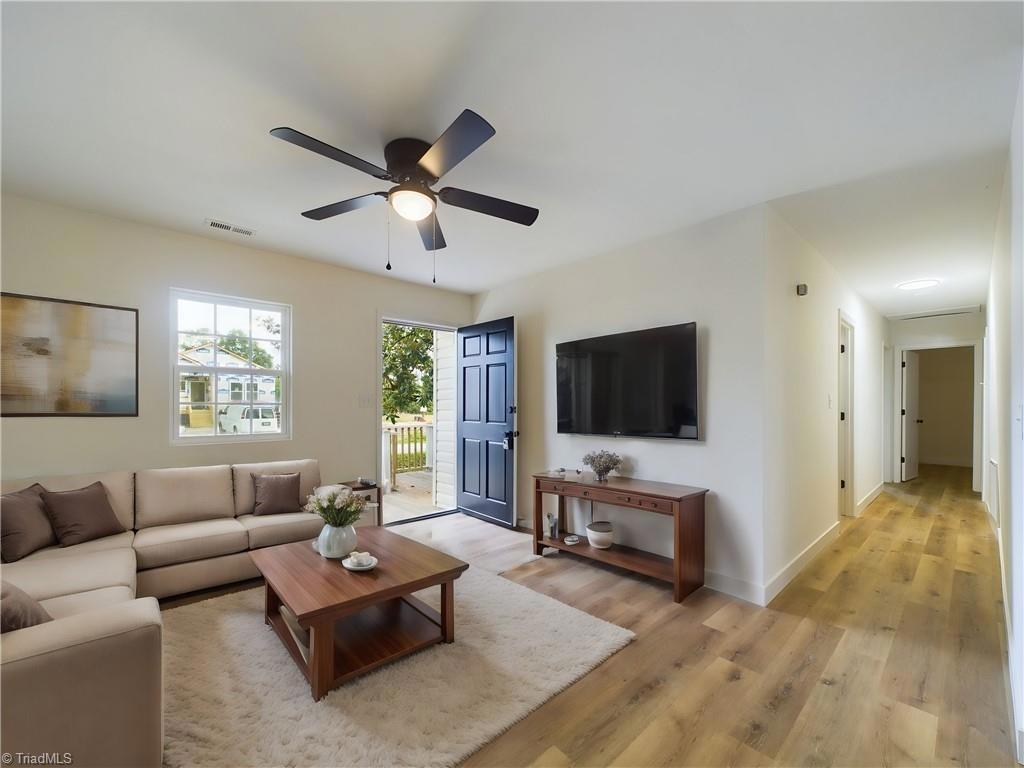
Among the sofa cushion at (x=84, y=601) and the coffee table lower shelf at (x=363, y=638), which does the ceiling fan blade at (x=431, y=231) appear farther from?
the sofa cushion at (x=84, y=601)

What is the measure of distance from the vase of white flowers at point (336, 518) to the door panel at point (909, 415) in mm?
7863

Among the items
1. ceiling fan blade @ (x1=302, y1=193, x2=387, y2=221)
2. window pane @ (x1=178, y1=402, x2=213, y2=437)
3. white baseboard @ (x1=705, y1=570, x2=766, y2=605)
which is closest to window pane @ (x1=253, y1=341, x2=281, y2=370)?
window pane @ (x1=178, y1=402, x2=213, y2=437)

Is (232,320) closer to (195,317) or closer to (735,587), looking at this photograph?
(195,317)

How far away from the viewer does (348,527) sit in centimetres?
257

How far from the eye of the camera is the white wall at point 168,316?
2.97 m

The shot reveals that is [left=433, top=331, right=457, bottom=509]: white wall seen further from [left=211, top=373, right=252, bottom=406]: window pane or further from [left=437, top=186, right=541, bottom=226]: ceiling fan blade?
[left=437, top=186, right=541, bottom=226]: ceiling fan blade

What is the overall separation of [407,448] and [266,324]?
138 inches

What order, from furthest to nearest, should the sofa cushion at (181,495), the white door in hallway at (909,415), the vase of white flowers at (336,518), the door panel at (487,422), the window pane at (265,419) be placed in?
the white door in hallway at (909,415) → the door panel at (487,422) → the window pane at (265,419) → the sofa cushion at (181,495) → the vase of white flowers at (336,518)

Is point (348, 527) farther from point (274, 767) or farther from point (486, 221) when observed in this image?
point (486, 221)

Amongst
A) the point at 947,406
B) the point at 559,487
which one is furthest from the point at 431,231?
the point at 947,406

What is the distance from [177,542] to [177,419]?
1.14 m

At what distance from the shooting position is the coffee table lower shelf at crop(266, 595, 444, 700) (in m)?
1.97

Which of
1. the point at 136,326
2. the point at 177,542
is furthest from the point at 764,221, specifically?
the point at 136,326

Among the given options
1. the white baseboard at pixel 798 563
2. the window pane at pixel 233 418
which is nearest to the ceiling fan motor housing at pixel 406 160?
the window pane at pixel 233 418
